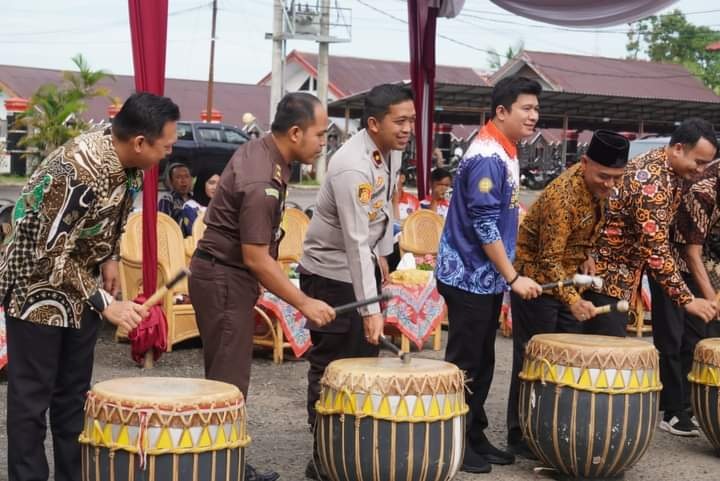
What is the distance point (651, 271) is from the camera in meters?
5.76

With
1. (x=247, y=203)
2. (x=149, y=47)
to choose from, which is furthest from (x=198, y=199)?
(x=247, y=203)

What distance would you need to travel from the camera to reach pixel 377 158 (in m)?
5.07

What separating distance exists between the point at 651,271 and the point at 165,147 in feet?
9.39

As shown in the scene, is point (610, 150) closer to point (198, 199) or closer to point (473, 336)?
point (473, 336)

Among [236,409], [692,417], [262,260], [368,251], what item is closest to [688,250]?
[692,417]

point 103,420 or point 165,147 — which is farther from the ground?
point 165,147

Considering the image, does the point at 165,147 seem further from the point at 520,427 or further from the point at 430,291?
the point at 430,291

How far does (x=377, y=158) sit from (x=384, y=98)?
0.29m

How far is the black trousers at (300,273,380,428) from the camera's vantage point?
16.9 ft

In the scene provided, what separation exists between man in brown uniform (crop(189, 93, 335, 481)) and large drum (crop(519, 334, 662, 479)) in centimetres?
128

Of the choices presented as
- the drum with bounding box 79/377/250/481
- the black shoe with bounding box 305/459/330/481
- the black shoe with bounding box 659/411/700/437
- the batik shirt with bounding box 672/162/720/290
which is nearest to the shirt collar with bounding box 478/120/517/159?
the batik shirt with bounding box 672/162/720/290

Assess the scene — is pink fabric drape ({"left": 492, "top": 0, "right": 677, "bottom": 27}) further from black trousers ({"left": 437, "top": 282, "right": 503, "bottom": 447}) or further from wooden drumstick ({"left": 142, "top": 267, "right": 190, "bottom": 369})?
wooden drumstick ({"left": 142, "top": 267, "right": 190, "bottom": 369})

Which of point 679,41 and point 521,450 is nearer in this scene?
point 521,450

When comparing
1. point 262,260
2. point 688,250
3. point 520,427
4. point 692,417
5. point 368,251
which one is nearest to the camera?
point 262,260
